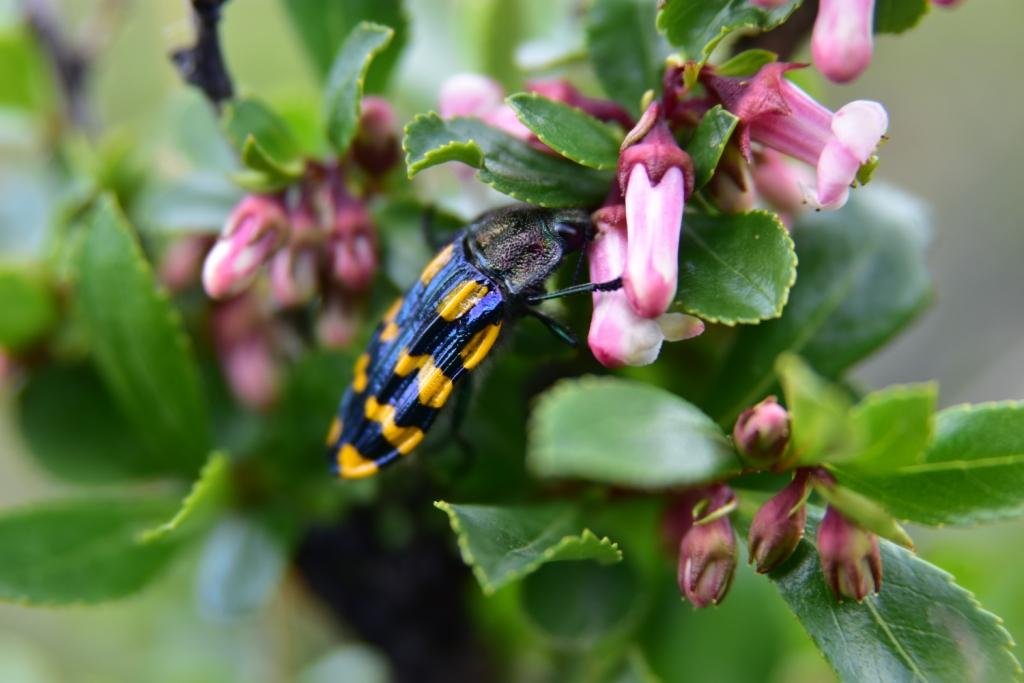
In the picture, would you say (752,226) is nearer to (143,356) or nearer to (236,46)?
(143,356)

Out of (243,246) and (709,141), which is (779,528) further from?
(243,246)

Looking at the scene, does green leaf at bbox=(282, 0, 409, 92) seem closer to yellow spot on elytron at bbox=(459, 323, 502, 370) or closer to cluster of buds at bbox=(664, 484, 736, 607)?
yellow spot on elytron at bbox=(459, 323, 502, 370)

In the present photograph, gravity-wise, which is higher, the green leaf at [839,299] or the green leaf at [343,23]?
the green leaf at [343,23]

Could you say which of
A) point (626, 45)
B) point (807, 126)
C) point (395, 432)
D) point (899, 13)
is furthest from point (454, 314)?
point (899, 13)

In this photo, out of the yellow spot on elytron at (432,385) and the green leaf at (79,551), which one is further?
the green leaf at (79,551)

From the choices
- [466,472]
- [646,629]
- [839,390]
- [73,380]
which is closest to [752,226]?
[839,390]

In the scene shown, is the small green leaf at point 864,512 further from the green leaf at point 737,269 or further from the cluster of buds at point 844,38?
the cluster of buds at point 844,38

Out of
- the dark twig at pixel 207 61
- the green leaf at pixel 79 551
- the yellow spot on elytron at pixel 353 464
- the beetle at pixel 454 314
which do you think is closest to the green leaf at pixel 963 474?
the beetle at pixel 454 314
